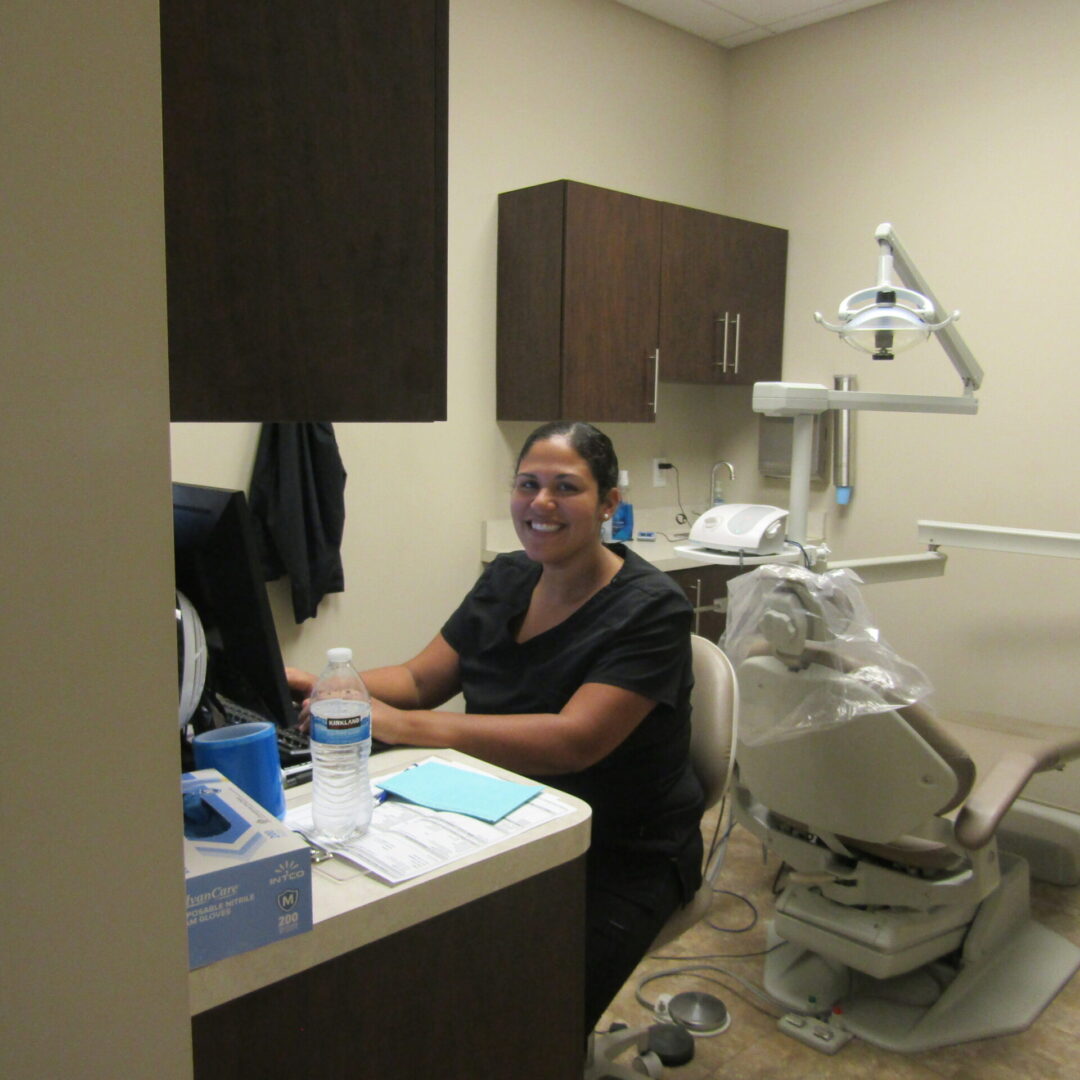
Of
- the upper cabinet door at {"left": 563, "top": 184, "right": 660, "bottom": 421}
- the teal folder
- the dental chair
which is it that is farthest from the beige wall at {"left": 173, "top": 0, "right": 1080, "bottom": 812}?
the teal folder

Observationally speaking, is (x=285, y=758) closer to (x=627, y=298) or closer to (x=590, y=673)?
(x=590, y=673)

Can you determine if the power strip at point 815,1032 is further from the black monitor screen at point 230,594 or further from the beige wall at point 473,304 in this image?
the beige wall at point 473,304

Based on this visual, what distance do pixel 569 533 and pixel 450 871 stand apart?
0.78 meters

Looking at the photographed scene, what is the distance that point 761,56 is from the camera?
A: 4.09 m

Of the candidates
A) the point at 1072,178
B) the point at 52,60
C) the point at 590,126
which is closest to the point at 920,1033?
the point at 52,60

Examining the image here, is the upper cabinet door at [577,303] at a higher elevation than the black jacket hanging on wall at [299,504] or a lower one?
higher

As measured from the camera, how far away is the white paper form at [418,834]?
1.08m

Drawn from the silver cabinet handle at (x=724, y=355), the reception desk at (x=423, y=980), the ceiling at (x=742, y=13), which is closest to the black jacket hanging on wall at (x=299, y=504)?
the silver cabinet handle at (x=724, y=355)

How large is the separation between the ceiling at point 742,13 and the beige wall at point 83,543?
3.56 metres

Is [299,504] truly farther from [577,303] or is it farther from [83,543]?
[83,543]

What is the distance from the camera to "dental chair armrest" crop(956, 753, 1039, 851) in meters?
2.06

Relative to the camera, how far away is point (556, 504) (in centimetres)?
176

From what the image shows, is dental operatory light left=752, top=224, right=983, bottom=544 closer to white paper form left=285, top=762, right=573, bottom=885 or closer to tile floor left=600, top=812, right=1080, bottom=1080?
tile floor left=600, top=812, right=1080, bottom=1080

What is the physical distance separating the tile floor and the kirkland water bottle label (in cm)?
130
